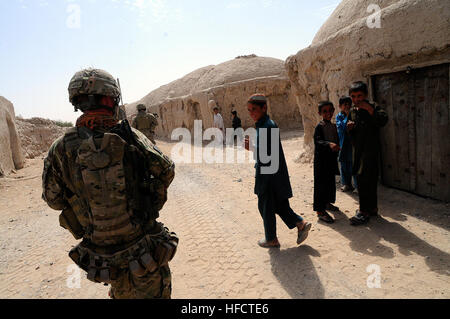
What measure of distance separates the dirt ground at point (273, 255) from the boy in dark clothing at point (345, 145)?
37 cm

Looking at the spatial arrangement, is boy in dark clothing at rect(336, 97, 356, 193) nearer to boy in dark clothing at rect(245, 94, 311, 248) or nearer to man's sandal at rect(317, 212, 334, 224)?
man's sandal at rect(317, 212, 334, 224)

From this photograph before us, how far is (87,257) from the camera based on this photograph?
5.67 ft

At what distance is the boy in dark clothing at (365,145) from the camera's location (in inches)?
129

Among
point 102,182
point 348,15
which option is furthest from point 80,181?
point 348,15

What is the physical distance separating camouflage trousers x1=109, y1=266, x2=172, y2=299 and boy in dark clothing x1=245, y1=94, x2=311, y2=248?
1512mm

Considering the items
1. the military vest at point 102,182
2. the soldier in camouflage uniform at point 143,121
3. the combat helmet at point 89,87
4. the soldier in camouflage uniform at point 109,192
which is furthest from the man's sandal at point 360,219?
the soldier in camouflage uniform at point 143,121

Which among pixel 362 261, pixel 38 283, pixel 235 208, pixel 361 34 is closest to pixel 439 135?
pixel 361 34

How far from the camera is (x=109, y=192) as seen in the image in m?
1.62

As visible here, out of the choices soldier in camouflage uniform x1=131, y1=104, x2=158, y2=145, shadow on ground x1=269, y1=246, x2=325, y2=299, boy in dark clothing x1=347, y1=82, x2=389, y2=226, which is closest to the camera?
shadow on ground x1=269, y1=246, x2=325, y2=299

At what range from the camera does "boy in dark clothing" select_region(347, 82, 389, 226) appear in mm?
3275

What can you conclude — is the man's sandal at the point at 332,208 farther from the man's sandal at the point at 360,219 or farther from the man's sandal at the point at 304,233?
the man's sandal at the point at 304,233

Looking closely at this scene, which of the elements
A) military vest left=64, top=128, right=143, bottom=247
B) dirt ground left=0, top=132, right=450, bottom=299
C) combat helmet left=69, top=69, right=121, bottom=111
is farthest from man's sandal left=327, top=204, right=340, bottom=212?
combat helmet left=69, top=69, right=121, bottom=111

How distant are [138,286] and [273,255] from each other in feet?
5.62

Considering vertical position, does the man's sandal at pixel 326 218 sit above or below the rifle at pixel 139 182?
below
